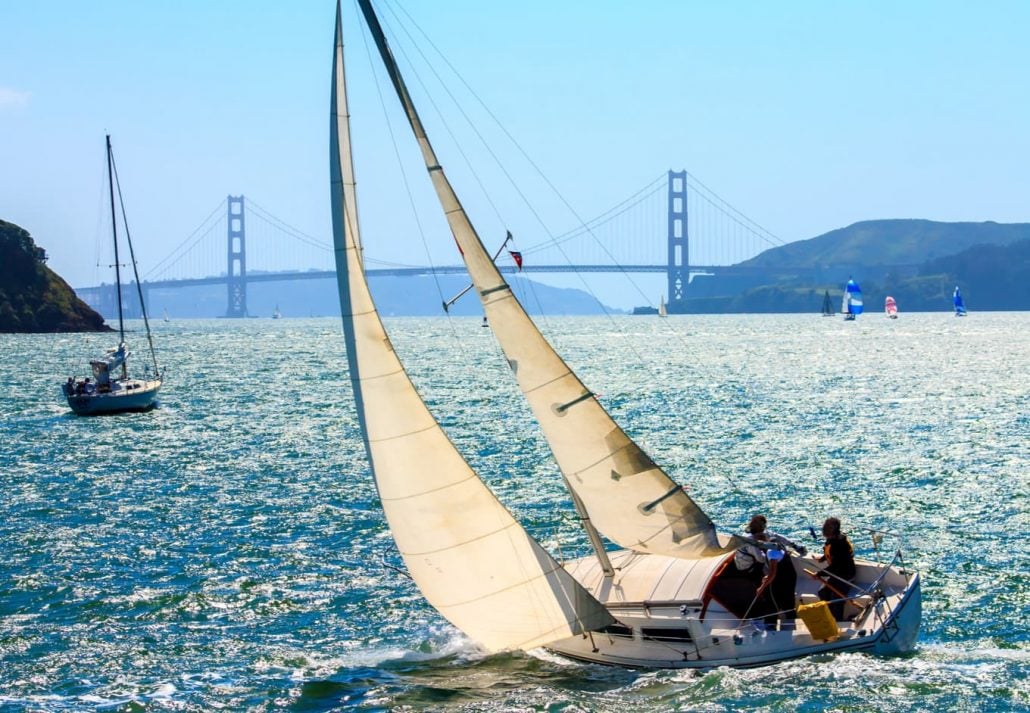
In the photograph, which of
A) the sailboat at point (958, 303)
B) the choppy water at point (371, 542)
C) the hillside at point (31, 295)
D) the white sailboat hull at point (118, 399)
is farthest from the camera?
the sailboat at point (958, 303)

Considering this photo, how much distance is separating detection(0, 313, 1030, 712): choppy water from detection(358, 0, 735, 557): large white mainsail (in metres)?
1.42

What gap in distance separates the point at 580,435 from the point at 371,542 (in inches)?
318

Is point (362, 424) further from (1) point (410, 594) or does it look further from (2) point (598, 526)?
(1) point (410, 594)


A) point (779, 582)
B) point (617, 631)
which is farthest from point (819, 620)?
point (617, 631)

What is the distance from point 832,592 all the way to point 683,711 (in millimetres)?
2170

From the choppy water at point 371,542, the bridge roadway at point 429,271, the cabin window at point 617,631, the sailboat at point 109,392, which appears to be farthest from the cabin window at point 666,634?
the bridge roadway at point 429,271

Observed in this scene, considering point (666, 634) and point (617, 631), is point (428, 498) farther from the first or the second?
point (666, 634)

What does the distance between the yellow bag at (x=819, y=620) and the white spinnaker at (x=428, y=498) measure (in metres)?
1.98

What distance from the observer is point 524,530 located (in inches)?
516

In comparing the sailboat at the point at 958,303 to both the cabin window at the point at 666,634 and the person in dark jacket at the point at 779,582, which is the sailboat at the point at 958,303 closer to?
the person in dark jacket at the point at 779,582

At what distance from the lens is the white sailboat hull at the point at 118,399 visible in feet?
146

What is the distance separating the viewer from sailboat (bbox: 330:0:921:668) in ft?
42.7

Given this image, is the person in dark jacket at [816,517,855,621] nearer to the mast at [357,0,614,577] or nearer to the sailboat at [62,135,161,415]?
the mast at [357,0,614,577]

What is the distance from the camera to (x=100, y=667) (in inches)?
566
